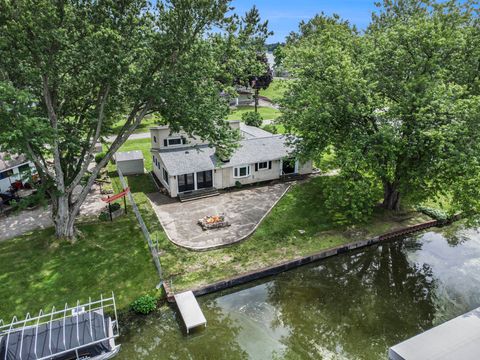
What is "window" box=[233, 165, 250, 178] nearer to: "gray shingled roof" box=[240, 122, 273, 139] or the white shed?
"gray shingled roof" box=[240, 122, 273, 139]

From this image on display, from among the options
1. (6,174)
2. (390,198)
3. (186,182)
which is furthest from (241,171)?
(6,174)

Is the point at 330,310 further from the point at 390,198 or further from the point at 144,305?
the point at 390,198

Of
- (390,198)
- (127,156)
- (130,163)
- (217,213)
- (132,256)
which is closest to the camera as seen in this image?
(132,256)

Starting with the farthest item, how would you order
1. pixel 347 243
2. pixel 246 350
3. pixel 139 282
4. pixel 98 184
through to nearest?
1. pixel 98 184
2. pixel 347 243
3. pixel 139 282
4. pixel 246 350

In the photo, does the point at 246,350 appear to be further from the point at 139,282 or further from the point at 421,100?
the point at 421,100

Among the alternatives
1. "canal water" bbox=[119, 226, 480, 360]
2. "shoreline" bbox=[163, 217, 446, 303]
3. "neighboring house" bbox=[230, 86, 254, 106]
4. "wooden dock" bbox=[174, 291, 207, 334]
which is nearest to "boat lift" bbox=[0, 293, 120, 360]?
"canal water" bbox=[119, 226, 480, 360]

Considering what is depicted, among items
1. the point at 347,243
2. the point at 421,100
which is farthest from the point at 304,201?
the point at 421,100
